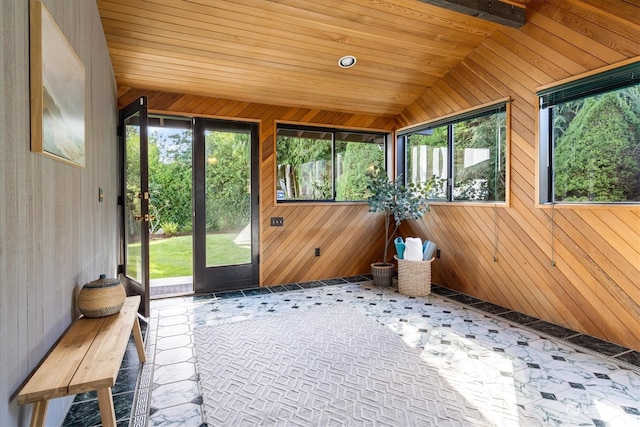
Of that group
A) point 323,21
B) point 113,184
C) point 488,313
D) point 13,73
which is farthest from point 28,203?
point 488,313

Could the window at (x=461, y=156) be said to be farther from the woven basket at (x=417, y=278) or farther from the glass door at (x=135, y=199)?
the glass door at (x=135, y=199)

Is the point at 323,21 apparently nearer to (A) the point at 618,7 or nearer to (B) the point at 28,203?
(A) the point at 618,7

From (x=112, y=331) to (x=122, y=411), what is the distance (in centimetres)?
48

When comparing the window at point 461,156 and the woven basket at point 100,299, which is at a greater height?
the window at point 461,156

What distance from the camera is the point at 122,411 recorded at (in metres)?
1.87

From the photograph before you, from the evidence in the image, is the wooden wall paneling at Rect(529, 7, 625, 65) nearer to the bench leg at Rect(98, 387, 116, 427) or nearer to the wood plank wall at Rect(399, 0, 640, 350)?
the wood plank wall at Rect(399, 0, 640, 350)

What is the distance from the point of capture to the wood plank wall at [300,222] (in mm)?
4137

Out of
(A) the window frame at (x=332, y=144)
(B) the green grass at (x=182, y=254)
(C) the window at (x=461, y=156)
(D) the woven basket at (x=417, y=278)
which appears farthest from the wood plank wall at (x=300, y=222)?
(D) the woven basket at (x=417, y=278)

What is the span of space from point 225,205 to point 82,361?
Answer: 2.88 metres

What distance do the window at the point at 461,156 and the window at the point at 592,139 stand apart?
462 millimetres

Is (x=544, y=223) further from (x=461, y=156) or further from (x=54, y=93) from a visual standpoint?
(x=54, y=93)

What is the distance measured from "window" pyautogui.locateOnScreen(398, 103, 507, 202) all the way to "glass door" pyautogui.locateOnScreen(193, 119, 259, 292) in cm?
223

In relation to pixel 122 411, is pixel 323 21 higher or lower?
higher

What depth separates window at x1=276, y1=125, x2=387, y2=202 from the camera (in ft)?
14.9
